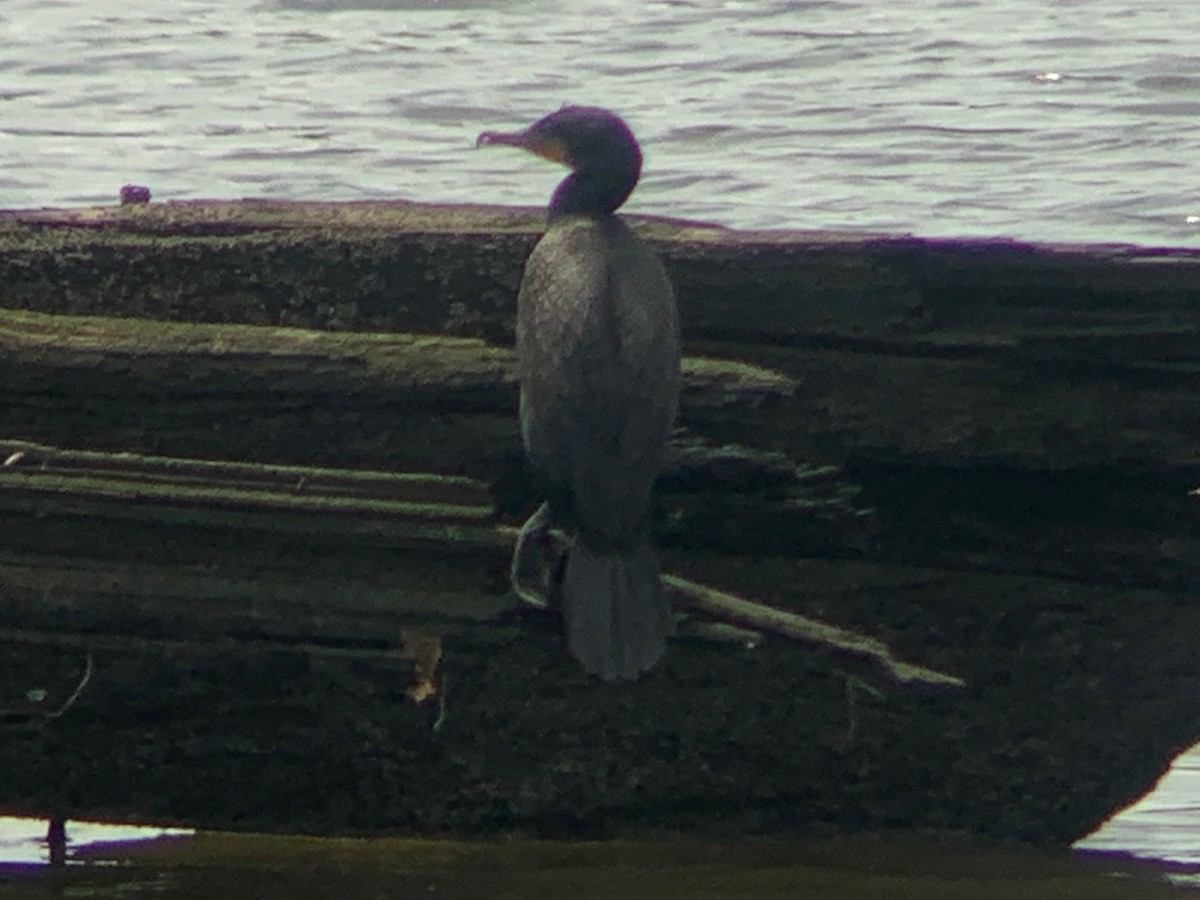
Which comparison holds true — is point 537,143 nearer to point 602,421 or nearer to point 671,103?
point 602,421

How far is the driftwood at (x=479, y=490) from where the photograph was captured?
407 centimetres

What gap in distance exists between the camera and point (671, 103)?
10.8 m

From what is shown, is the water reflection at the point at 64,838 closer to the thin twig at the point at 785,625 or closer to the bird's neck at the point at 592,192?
the thin twig at the point at 785,625

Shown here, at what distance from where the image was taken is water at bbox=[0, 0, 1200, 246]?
9406 mm

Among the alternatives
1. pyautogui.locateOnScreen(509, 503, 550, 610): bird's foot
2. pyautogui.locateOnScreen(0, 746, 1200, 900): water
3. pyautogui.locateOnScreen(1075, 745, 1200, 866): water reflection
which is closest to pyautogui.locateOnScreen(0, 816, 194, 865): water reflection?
pyautogui.locateOnScreen(0, 746, 1200, 900): water

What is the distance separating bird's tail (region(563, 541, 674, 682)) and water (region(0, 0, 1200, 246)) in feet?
16.5

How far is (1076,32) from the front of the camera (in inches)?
470

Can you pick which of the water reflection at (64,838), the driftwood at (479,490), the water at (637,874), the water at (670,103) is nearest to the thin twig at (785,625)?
the driftwood at (479,490)

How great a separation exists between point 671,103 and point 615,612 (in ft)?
23.4

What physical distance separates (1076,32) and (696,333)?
27.1 feet

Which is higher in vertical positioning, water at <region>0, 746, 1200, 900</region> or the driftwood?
the driftwood

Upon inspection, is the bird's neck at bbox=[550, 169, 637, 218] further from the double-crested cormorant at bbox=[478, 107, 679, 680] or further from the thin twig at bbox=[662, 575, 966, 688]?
the thin twig at bbox=[662, 575, 966, 688]

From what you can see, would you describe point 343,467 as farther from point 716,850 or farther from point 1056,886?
point 1056,886

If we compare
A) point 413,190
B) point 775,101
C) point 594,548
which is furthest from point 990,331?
point 775,101
